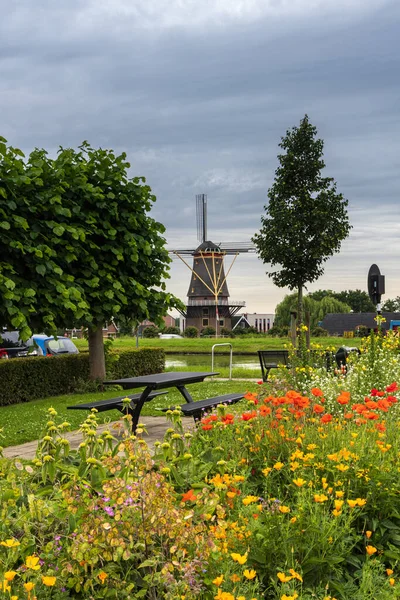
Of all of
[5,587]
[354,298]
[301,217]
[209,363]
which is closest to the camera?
[5,587]

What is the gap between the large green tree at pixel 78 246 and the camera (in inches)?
472

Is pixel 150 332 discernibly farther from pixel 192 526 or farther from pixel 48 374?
pixel 192 526

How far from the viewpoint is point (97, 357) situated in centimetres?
1579

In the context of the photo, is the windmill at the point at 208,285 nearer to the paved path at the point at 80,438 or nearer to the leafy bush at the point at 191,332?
the leafy bush at the point at 191,332

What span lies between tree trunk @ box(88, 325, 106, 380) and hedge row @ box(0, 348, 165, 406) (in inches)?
15.1

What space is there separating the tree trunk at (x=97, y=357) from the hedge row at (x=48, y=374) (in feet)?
1.25

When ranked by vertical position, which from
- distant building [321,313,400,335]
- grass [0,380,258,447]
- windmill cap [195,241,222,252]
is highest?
windmill cap [195,241,222,252]

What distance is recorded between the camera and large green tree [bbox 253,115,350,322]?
23203 mm

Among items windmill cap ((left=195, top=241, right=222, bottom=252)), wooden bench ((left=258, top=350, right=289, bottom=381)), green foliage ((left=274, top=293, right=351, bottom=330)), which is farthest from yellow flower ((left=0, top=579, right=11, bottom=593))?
windmill cap ((left=195, top=241, right=222, bottom=252))

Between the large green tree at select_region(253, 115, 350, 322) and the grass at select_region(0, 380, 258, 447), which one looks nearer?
the grass at select_region(0, 380, 258, 447)

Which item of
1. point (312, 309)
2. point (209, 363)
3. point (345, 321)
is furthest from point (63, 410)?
point (345, 321)

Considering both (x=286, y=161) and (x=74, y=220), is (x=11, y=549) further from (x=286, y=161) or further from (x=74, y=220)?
(x=286, y=161)

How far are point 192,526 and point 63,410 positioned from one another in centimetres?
993

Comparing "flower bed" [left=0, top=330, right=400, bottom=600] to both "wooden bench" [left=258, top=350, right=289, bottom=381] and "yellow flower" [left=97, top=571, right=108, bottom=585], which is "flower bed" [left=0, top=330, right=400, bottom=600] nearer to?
"yellow flower" [left=97, top=571, right=108, bottom=585]
